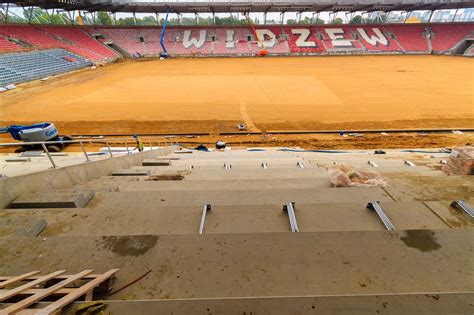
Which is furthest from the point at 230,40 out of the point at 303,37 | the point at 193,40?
the point at 303,37

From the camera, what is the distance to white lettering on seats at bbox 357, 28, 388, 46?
49.0 metres

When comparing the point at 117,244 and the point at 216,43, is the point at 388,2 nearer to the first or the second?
the point at 216,43

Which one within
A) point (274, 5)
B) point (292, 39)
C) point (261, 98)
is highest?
point (274, 5)

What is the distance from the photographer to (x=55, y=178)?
13.7ft

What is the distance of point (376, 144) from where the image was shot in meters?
11.8

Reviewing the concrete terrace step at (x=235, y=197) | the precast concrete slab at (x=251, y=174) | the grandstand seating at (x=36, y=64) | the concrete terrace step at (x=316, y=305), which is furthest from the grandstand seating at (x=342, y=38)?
the concrete terrace step at (x=316, y=305)

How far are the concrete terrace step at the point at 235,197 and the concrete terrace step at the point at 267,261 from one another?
117cm

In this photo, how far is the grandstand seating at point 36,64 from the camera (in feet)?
83.9

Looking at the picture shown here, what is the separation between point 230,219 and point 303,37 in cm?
5674

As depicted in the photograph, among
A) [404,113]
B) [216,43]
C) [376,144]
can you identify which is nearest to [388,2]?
[216,43]

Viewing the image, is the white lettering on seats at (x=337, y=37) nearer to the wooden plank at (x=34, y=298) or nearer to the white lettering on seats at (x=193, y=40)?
the white lettering on seats at (x=193, y=40)

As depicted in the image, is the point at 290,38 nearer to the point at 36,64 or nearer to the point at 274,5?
the point at 274,5

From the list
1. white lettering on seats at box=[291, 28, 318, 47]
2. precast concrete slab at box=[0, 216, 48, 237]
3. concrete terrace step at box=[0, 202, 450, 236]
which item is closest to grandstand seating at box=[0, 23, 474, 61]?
white lettering on seats at box=[291, 28, 318, 47]

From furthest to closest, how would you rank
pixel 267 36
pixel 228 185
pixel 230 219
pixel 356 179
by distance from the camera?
pixel 267 36 → pixel 228 185 → pixel 356 179 → pixel 230 219
